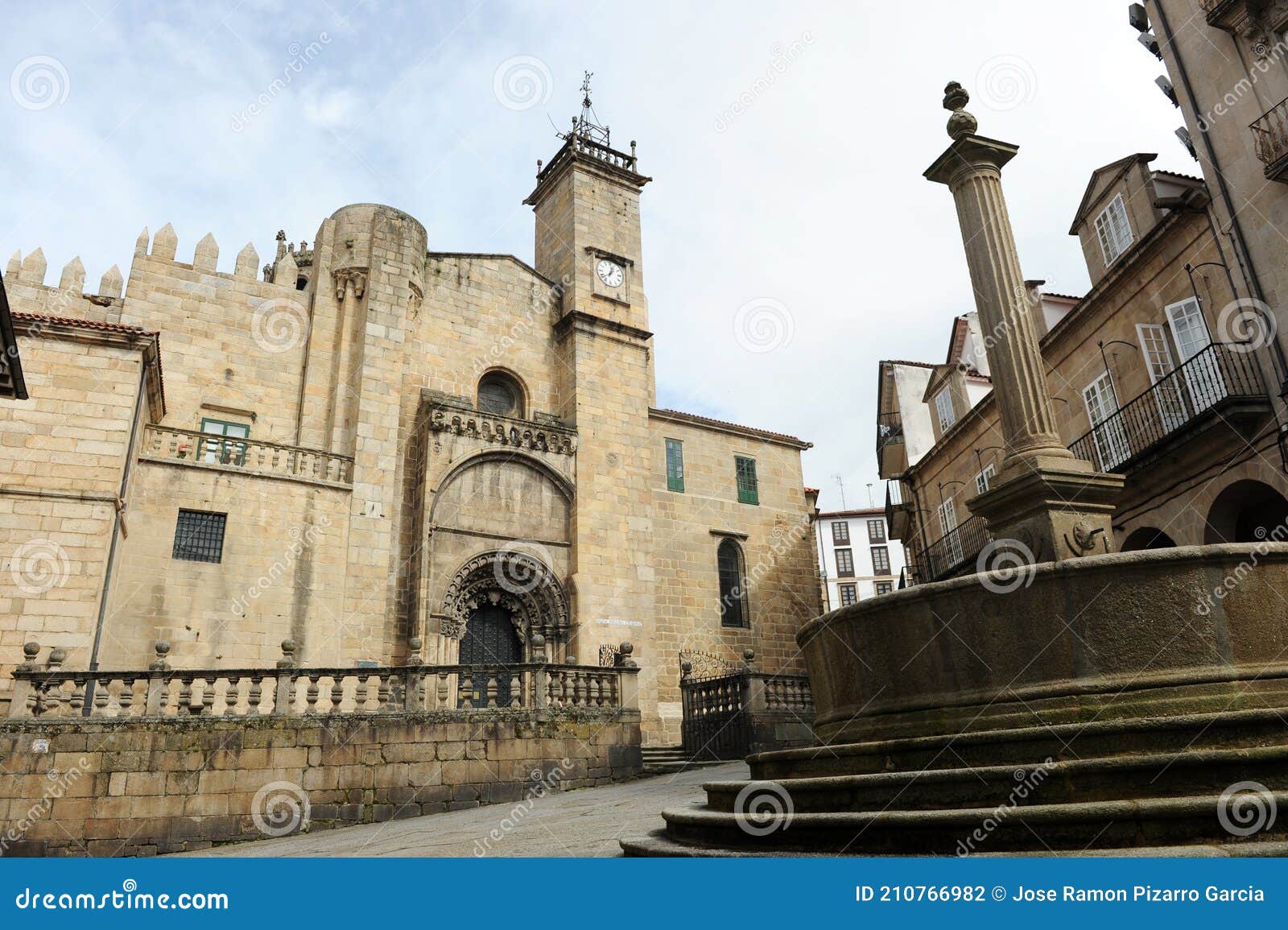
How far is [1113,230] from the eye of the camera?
1683cm

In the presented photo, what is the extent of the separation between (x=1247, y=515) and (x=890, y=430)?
1348cm

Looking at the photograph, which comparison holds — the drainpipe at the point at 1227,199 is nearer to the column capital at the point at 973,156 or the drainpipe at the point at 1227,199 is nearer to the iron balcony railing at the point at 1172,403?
the iron balcony railing at the point at 1172,403

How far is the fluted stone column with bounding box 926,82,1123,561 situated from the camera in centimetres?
702

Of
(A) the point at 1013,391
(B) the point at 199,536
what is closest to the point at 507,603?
(B) the point at 199,536

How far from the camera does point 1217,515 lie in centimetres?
1338

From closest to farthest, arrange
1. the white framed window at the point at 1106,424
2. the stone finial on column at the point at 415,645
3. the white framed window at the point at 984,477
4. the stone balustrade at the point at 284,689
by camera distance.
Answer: the stone balustrade at the point at 284,689, the white framed window at the point at 1106,424, the stone finial on column at the point at 415,645, the white framed window at the point at 984,477

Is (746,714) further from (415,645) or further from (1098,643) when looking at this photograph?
(1098,643)

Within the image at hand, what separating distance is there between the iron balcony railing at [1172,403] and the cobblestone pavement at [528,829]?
823 centimetres

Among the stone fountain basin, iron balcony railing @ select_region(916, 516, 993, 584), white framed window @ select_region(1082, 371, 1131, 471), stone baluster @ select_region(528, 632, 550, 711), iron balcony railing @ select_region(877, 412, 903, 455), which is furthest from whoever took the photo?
iron balcony railing @ select_region(877, 412, 903, 455)

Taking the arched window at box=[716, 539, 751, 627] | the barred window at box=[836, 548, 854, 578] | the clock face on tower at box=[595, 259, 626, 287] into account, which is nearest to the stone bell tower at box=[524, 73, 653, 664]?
the clock face on tower at box=[595, 259, 626, 287]

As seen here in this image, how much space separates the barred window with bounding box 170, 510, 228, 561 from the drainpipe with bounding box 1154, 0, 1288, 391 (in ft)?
59.1

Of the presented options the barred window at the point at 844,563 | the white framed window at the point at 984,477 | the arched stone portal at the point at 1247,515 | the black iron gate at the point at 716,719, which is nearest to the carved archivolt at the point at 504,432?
the black iron gate at the point at 716,719

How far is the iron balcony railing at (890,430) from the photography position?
88.7 feet

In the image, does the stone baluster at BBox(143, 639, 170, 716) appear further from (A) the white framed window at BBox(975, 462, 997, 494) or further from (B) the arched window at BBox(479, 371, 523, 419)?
(A) the white framed window at BBox(975, 462, 997, 494)
